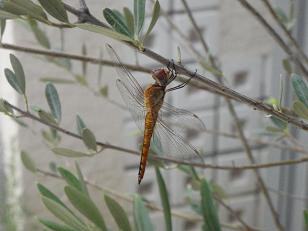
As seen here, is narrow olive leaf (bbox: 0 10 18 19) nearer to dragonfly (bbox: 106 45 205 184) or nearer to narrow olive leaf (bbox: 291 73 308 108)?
dragonfly (bbox: 106 45 205 184)

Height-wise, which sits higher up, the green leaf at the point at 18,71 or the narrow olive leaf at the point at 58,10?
the narrow olive leaf at the point at 58,10

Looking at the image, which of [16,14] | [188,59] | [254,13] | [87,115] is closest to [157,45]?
[188,59]

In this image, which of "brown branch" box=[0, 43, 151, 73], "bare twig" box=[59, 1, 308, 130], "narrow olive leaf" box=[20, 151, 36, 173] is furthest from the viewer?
"narrow olive leaf" box=[20, 151, 36, 173]

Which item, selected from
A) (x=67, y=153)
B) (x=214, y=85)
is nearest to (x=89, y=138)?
(x=67, y=153)

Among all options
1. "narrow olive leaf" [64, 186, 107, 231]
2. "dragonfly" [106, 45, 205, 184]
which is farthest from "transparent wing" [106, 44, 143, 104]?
"narrow olive leaf" [64, 186, 107, 231]

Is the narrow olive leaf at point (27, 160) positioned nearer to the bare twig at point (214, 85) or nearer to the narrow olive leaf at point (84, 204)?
the narrow olive leaf at point (84, 204)

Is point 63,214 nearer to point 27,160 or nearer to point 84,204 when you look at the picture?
point 84,204

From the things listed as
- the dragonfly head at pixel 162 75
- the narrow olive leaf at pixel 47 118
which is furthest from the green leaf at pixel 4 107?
the dragonfly head at pixel 162 75

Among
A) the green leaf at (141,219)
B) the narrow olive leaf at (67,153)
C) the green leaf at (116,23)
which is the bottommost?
the green leaf at (141,219)
